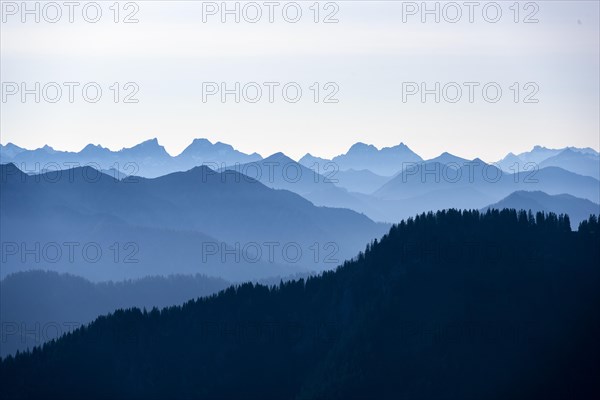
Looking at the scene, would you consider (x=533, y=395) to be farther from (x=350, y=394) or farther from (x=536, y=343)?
(x=350, y=394)

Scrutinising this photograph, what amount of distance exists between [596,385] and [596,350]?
26.3 ft

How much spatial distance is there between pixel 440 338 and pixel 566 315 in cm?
2253

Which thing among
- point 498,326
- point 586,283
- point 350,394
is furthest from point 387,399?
point 586,283

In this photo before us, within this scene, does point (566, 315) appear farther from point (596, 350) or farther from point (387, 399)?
point (387, 399)

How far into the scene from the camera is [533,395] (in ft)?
599

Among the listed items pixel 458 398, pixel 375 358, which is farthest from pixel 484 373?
pixel 375 358

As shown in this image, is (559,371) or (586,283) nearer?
(559,371)

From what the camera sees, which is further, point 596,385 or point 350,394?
point 350,394

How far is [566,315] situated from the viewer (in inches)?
7751

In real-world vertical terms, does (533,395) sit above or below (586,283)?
below

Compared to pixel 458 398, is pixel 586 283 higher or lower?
higher

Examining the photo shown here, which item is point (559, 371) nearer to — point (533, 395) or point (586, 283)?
point (533, 395)

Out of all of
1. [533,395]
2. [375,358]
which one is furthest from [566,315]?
[375,358]

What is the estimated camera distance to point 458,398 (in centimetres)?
18575
